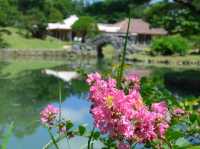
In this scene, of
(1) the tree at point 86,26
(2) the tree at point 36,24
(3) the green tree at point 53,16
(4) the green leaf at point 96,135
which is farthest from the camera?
(3) the green tree at point 53,16

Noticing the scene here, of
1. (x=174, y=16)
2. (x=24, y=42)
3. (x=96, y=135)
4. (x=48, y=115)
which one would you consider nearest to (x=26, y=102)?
(x=174, y=16)

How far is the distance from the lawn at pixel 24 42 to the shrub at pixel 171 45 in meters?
12.0

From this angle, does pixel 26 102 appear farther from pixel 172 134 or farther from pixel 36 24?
pixel 36 24

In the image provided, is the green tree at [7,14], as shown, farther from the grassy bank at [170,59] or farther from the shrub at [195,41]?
the shrub at [195,41]

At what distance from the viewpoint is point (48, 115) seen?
8.10 ft

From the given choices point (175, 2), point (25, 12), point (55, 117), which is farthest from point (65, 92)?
point (25, 12)

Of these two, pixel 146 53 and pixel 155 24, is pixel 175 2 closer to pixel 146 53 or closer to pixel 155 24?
pixel 155 24

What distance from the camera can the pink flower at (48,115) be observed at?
7.98ft

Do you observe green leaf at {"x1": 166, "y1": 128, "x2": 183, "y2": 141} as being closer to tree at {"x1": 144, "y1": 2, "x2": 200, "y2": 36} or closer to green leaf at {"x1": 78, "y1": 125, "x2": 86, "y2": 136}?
green leaf at {"x1": 78, "y1": 125, "x2": 86, "y2": 136}

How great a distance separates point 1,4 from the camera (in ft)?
179

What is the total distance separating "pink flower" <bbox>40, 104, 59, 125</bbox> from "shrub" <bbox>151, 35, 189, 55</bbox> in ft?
148

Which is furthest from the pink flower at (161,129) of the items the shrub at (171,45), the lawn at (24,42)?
the lawn at (24,42)

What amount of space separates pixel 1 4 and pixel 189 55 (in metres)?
18.3

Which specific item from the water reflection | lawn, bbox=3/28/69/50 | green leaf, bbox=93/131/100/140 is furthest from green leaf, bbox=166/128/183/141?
lawn, bbox=3/28/69/50
